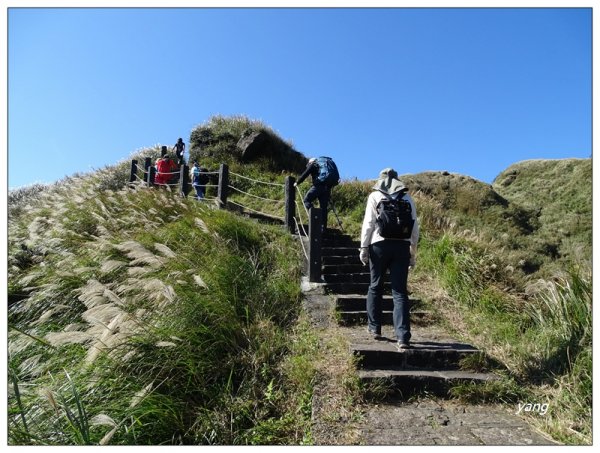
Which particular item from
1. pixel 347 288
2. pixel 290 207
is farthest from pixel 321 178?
pixel 347 288

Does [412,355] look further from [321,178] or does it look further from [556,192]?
[556,192]

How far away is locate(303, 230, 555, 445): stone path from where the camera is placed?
329 cm

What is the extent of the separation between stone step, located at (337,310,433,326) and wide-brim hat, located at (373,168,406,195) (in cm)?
208

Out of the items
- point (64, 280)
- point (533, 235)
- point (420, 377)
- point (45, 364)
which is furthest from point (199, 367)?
point (533, 235)

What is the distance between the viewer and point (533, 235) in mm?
14531

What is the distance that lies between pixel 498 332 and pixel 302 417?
10.7 feet

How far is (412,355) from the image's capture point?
442 cm

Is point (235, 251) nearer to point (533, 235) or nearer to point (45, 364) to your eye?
point (45, 364)

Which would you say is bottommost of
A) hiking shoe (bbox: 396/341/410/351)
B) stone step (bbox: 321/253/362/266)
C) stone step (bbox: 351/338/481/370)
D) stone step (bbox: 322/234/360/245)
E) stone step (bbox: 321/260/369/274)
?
stone step (bbox: 351/338/481/370)

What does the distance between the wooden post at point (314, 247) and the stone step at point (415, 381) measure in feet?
8.52

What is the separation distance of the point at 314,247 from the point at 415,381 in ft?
10.0

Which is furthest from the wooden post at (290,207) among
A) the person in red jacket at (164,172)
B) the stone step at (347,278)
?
the person in red jacket at (164,172)

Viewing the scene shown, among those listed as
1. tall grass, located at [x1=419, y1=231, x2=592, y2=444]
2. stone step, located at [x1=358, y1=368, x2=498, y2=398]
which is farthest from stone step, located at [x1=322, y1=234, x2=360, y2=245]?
stone step, located at [x1=358, y1=368, x2=498, y2=398]

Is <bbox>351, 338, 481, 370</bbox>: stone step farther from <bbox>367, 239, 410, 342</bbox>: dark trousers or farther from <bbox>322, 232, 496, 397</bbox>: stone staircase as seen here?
<bbox>367, 239, 410, 342</bbox>: dark trousers
